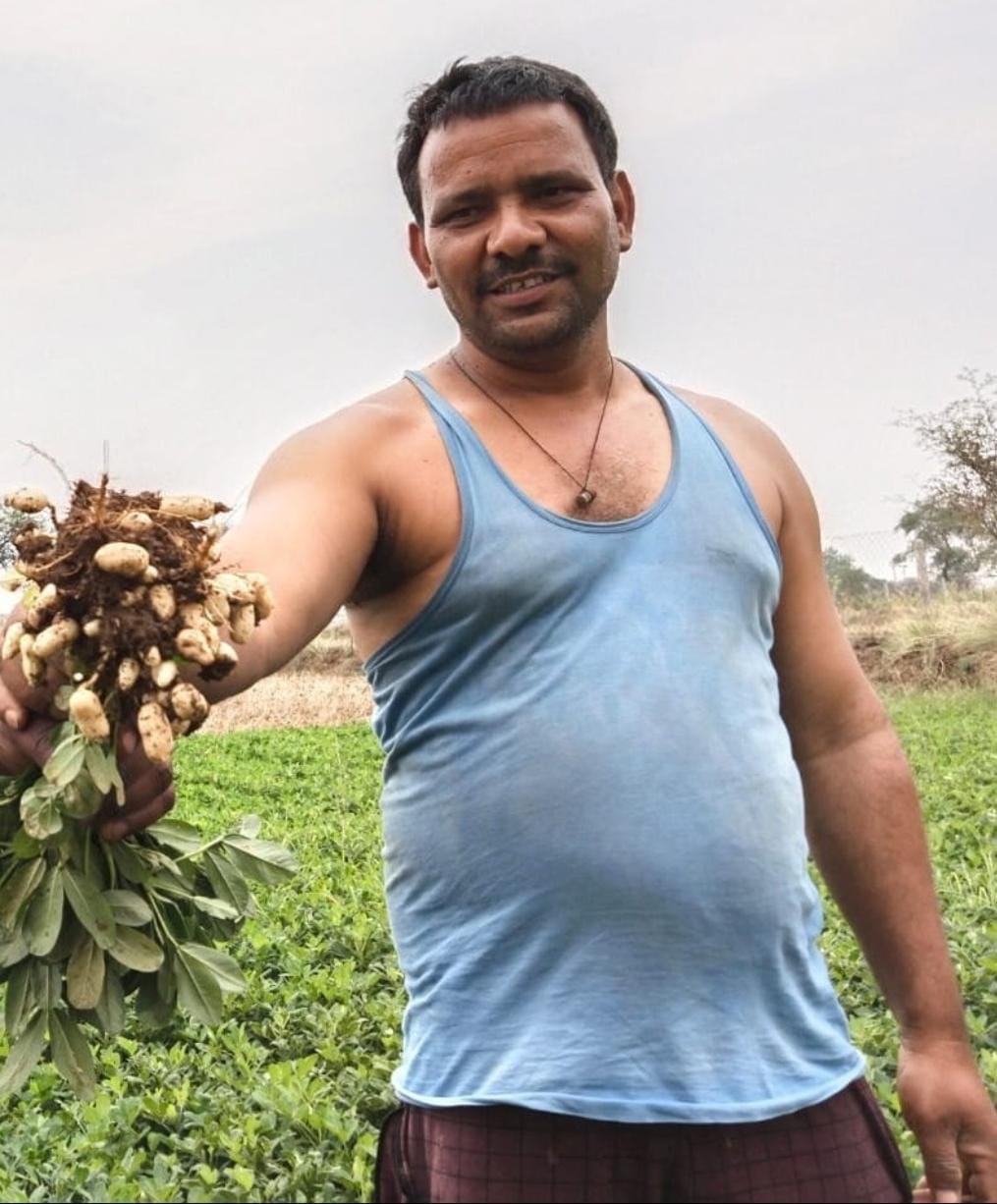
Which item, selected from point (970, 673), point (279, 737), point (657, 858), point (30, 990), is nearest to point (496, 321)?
point (657, 858)

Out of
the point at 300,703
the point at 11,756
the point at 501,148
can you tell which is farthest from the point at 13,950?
the point at 300,703

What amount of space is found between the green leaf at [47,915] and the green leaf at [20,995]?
107mm

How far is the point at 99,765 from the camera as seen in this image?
1616 mm

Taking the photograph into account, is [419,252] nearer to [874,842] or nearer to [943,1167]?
[874,842]

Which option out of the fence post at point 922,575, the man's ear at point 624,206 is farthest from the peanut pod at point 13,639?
the fence post at point 922,575

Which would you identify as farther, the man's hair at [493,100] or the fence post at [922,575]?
the fence post at [922,575]

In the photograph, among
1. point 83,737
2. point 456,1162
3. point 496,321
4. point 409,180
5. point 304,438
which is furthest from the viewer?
point 409,180

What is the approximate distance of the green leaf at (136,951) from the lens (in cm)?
200

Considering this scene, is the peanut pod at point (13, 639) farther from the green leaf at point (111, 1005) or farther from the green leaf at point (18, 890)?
the green leaf at point (111, 1005)

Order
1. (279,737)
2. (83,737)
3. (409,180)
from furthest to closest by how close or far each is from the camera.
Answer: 1. (279,737)
2. (409,180)
3. (83,737)

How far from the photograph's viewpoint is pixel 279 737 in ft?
47.8

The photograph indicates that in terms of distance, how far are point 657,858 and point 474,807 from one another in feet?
0.72

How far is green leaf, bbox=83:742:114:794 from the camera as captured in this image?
1.61 m

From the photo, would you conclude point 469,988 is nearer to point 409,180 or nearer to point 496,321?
point 496,321
